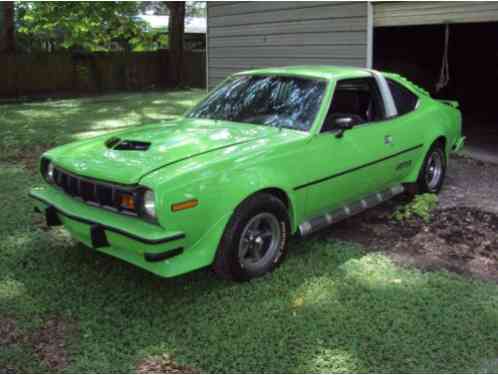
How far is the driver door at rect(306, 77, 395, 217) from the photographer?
14.4 feet

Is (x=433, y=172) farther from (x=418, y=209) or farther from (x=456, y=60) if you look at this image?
(x=456, y=60)

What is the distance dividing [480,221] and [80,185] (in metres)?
3.87

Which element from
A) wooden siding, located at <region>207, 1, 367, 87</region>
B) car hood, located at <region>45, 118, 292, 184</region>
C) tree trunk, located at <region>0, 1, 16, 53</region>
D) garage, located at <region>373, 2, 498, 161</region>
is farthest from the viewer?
tree trunk, located at <region>0, 1, 16, 53</region>

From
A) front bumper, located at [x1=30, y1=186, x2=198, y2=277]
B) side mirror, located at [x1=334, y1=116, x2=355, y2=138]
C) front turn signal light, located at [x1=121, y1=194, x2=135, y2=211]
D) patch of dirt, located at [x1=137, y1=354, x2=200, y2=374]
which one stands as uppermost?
side mirror, located at [x1=334, y1=116, x2=355, y2=138]

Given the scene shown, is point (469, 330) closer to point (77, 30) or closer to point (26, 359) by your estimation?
point (26, 359)

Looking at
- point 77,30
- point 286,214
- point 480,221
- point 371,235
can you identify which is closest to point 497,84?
point 480,221

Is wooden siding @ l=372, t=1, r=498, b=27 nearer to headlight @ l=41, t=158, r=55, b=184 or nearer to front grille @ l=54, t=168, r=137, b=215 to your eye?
front grille @ l=54, t=168, r=137, b=215

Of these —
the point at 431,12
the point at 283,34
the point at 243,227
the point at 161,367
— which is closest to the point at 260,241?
the point at 243,227

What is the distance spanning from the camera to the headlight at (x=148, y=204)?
135 inches

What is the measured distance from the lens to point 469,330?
3.36 meters

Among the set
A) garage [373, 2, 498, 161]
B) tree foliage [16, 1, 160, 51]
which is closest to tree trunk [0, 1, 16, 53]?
tree foliage [16, 1, 160, 51]

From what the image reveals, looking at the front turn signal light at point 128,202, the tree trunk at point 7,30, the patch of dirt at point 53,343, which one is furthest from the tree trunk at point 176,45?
the patch of dirt at point 53,343

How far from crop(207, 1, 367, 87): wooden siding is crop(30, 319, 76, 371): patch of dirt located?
6.64 metres

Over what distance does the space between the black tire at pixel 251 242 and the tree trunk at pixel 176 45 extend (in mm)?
20907
